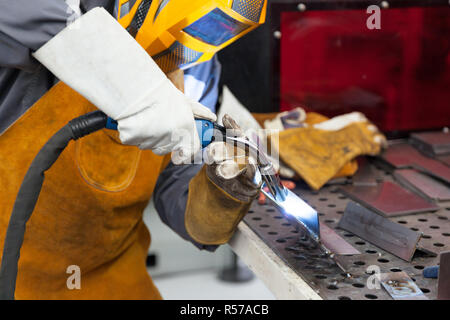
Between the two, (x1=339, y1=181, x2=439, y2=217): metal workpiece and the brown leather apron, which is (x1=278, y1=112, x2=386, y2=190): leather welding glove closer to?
(x1=339, y1=181, x2=439, y2=217): metal workpiece

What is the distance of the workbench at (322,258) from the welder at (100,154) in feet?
0.26

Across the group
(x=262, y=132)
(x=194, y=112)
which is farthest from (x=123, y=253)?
(x=194, y=112)

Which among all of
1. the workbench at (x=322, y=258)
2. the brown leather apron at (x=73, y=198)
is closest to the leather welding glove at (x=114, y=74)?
the brown leather apron at (x=73, y=198)

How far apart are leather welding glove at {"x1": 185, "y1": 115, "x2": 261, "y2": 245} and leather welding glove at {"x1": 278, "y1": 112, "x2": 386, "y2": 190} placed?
292 mm

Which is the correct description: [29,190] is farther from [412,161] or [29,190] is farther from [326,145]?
[412,161]

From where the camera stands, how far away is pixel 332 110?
1653 mm

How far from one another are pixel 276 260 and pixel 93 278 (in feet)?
1.80

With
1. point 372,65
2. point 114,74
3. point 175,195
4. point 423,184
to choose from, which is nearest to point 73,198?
point 175,195

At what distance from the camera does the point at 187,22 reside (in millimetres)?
931

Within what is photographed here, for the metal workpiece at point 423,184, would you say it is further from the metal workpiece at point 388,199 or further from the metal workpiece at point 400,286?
the metal workpiece at point 400,286

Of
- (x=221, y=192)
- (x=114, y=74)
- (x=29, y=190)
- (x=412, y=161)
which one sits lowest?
(x=412, y=161)

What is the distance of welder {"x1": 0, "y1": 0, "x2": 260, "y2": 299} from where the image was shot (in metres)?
0.85

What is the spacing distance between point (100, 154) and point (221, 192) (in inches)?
10.9

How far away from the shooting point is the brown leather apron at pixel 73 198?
1084 mm
